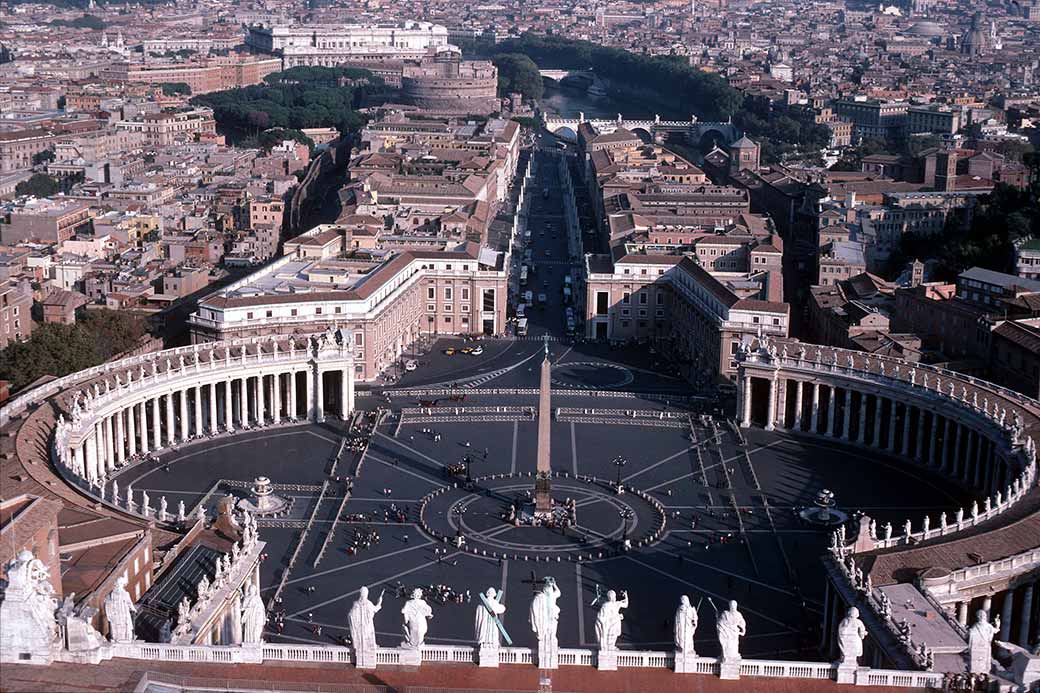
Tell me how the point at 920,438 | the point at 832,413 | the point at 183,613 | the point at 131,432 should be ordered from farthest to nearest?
the point at 832,413
the point at 920,438
the point at 131,432
the point at 183,613

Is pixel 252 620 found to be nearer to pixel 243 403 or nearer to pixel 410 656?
pixel 410 656

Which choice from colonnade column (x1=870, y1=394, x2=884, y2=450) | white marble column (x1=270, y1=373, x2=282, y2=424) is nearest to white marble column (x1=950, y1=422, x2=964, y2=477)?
colonnade column (x1=870, y1=394, x2=884, y2=450)

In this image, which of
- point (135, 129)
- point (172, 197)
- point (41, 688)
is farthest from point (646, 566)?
point (135, 129)

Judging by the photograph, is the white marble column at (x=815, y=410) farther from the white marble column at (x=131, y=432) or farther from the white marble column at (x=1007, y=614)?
the white marble column at (x=131, y=432)

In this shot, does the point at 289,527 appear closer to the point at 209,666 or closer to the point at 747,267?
the point at 209,666

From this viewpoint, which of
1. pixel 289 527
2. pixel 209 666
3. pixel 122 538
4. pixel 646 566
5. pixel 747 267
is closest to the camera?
pixel 209 666

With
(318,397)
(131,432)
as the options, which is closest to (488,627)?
(131,432)
